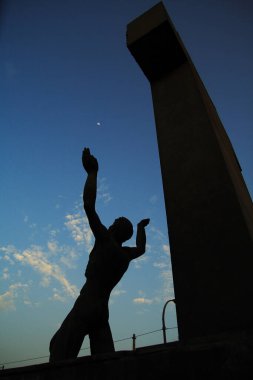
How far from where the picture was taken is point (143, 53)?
528cm

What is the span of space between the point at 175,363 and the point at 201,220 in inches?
59.3

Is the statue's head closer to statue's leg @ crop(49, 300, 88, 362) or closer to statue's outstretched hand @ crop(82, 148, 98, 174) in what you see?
statue's outstretched hand @ crop(82, 148, 98, 174)

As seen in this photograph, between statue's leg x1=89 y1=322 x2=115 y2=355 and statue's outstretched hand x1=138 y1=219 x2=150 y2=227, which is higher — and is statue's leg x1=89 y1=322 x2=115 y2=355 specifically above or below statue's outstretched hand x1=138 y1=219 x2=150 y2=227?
below

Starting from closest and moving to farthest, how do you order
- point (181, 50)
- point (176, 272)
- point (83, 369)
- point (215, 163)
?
1. point (83, 369)
2. point (176, 272)
3. point (215, 163)
4. point (181, 50)

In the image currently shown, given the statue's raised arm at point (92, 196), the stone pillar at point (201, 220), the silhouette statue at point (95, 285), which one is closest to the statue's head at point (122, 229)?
the silhouette statue at point (95, 285)

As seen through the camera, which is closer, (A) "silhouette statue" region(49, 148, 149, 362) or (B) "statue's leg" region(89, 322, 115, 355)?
(A) "silhouette statue" region(49, 148, 149, 362)

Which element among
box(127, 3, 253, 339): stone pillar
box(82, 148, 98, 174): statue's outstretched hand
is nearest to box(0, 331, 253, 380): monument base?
box(127, 3, 253, 339): stone pillar

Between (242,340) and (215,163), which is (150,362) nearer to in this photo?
(242,340)

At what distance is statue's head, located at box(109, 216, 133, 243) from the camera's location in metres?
3.92

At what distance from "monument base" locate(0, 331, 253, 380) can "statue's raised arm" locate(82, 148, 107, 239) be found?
1509mm

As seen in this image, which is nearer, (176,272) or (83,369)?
(83,369)

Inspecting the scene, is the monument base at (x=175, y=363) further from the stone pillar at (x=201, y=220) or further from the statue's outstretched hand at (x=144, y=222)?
the statue's outstretched hand at (x=144, y=222)

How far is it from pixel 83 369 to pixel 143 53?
15.8ft

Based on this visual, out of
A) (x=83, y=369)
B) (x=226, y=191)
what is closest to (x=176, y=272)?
(x=226, y=191)
